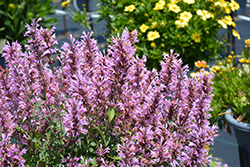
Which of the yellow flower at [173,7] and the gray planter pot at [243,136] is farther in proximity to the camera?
the yellow flower at [173,7]

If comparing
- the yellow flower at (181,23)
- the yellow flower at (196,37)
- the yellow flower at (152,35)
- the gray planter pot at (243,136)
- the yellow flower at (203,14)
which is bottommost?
the gray planter pot at (243,136)

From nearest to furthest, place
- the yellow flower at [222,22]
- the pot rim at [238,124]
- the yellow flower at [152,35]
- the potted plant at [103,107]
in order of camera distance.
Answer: the potted plant at [103,107] < the pot rim at [238,124] < the yellow flower at [152,35] < the yellow flower at [222,22]

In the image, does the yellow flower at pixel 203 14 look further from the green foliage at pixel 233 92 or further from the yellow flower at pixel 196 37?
the green foliage at pixel 233 92

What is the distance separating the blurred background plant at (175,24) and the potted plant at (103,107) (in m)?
1.73

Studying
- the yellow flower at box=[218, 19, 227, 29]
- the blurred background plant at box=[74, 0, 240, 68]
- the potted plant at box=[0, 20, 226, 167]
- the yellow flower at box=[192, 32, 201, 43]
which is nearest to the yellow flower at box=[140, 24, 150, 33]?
the blurred background plant at box=[74, 0, 240, 68]

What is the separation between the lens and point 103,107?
4.27ft

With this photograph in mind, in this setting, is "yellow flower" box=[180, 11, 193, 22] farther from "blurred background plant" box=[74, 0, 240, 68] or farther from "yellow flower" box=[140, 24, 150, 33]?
"yellow flower" box=[140, 24, 150, 33]

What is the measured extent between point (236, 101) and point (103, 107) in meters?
1.69

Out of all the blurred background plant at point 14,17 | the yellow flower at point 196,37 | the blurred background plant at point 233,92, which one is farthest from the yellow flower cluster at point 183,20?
the blurred background plant at point 14,17

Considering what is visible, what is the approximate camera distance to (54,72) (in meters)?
1.36

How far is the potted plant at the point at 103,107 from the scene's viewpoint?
118cm

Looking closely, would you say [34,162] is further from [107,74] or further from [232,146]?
[232,146]

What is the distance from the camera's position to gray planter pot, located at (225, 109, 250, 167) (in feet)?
7.97

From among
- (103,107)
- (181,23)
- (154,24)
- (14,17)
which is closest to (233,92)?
(181,23)
